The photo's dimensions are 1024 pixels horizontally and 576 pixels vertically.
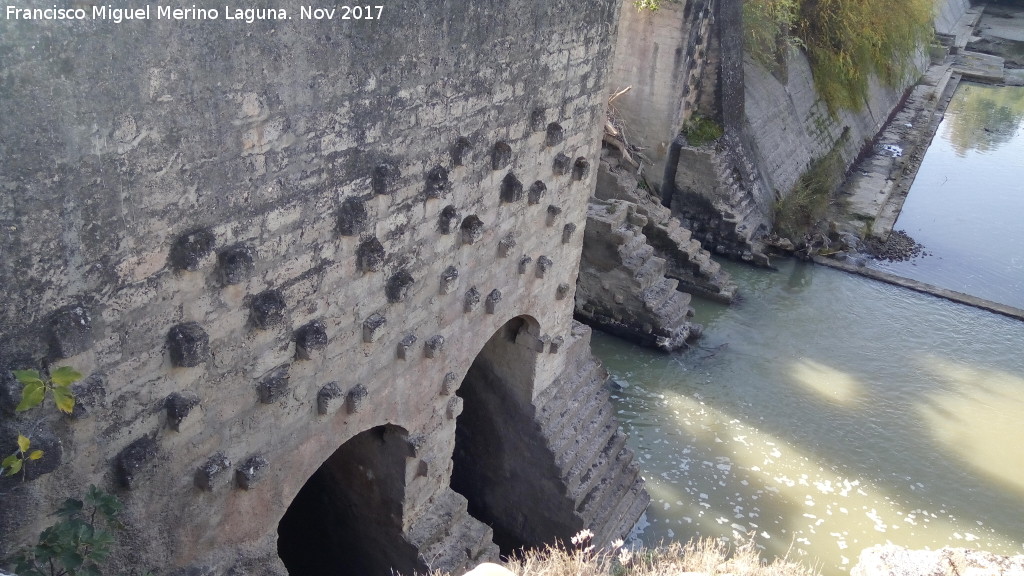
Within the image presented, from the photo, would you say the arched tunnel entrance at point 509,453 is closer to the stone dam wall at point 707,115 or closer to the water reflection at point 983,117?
the stone dam wall at point 707,115

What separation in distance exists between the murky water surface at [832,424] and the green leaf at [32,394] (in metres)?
5.25

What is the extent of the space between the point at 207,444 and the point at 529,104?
251 centimetres

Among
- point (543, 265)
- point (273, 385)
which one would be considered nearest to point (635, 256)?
point (543, 265)

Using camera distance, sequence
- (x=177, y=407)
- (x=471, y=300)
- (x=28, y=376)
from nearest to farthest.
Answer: (x=28, y=376)
(x=177, y=407)
(x=471, y=300)

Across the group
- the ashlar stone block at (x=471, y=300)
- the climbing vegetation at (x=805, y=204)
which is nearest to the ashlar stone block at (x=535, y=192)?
the ashlar stone block at (x=471, y=300)

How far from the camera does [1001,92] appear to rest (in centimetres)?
2286

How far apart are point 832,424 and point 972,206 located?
Result: 28.6ft

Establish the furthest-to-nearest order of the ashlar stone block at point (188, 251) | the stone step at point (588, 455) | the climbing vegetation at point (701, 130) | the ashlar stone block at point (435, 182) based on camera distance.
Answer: the climbing vegetation at point (701, 130) → the stone step at point (588, 455) → the ashlar stone block at point (435, 182) → the ashlar stone block at point (188, 251)

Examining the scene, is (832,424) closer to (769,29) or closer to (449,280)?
(449,280)

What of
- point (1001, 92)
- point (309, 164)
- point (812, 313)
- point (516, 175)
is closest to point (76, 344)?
point (309, 164)

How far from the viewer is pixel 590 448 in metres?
6.74

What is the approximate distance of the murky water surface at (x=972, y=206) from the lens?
1263cm

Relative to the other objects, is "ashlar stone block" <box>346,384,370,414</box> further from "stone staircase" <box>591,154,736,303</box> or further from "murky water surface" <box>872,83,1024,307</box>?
"murky water surface" <box>872,83,1024,307</box>

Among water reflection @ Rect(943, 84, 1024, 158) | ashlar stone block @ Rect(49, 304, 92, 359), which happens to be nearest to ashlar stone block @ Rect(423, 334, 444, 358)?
ashlar stone block @ Rect(49, 304, 92, 359)
